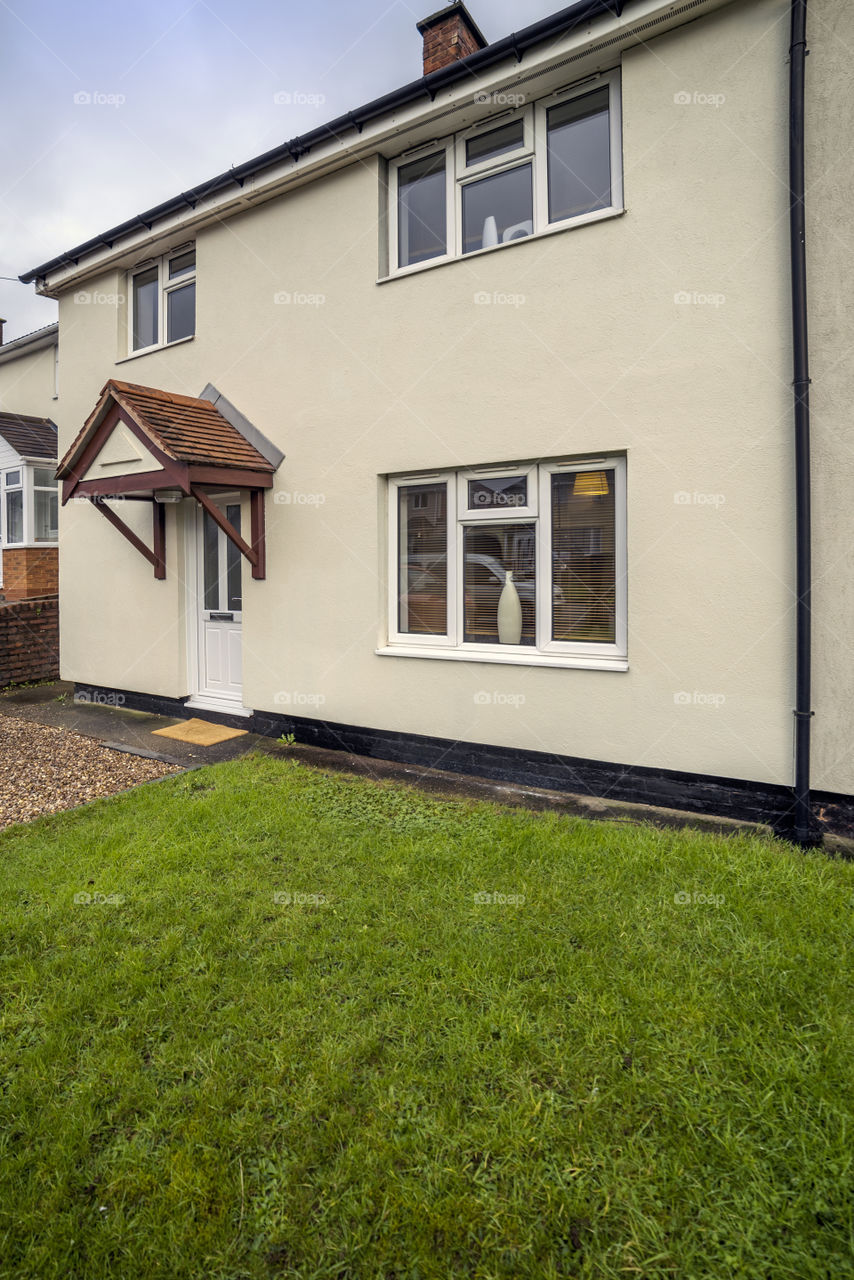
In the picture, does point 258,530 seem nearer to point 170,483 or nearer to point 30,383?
point 170,483

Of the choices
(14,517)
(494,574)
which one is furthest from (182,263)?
(14,517)

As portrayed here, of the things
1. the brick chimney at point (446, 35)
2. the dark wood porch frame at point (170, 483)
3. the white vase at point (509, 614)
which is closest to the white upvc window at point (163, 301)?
the dark wood porch frame at point (170, 483)

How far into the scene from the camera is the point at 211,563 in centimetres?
844

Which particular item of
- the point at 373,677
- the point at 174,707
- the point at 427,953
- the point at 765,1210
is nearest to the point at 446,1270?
the point at 765,1210

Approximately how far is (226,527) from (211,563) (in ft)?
5.29

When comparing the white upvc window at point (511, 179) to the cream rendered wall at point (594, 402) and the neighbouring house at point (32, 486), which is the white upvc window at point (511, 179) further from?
the neighbouring house at point (32, 486)

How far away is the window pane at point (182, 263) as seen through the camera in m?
8.56

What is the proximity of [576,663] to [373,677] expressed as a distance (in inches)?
86.2

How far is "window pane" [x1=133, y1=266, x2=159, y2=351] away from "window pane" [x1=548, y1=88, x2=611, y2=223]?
232 inches

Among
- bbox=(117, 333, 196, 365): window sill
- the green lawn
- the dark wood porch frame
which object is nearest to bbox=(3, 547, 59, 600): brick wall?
bbox=(117, 333, 196, 365): window sill

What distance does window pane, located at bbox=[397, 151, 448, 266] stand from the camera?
21.2 feet

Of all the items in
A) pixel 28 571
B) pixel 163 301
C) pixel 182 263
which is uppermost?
pixel 182 263

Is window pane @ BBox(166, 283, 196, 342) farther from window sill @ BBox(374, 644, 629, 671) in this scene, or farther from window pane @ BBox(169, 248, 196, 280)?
window sill @ BBox(374, 644, 629, 671)

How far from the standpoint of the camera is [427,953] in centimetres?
328
